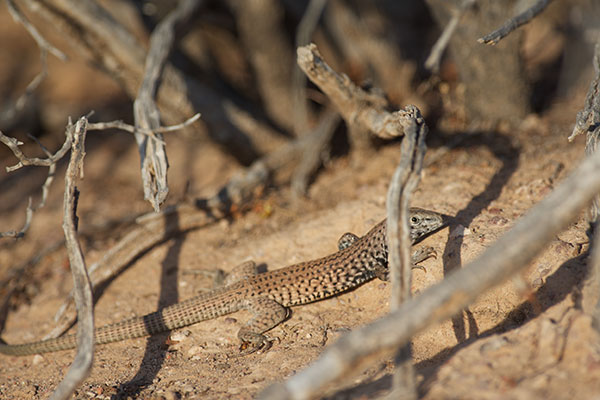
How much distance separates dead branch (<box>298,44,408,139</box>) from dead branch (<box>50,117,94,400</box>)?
203cm

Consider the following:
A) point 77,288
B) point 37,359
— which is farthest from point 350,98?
point 37,359

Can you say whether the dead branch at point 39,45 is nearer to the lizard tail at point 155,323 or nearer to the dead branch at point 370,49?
the lizard tail at point 155,323

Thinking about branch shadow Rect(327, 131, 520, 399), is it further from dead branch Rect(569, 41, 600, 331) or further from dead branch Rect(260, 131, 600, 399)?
dead branch Rect(569, 41, 600, 331)

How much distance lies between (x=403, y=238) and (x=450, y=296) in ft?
1.99

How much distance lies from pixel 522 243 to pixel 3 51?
13530 millimetres

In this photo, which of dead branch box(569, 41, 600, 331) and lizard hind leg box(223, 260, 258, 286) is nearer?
dead branch box(569, 41, 600, 331)

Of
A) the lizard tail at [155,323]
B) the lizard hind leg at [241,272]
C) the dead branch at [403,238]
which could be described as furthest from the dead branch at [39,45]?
the dead branch at [403,238]

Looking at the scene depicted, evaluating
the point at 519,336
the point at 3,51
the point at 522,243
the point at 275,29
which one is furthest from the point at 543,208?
the point at 3,51

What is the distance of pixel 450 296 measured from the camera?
225 cm

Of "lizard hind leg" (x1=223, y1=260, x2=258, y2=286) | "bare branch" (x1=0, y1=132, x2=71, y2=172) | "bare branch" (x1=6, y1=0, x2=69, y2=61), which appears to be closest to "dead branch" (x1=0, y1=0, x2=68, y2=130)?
"bare branch" (x1=6, y1=0, x2=69, y2=61)

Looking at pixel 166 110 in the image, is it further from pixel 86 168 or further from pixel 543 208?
pixel 543 208

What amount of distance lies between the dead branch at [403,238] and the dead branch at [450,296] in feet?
1.24

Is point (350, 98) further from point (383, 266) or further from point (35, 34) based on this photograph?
point (35, 34)

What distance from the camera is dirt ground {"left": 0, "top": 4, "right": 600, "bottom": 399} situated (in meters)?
2.86
